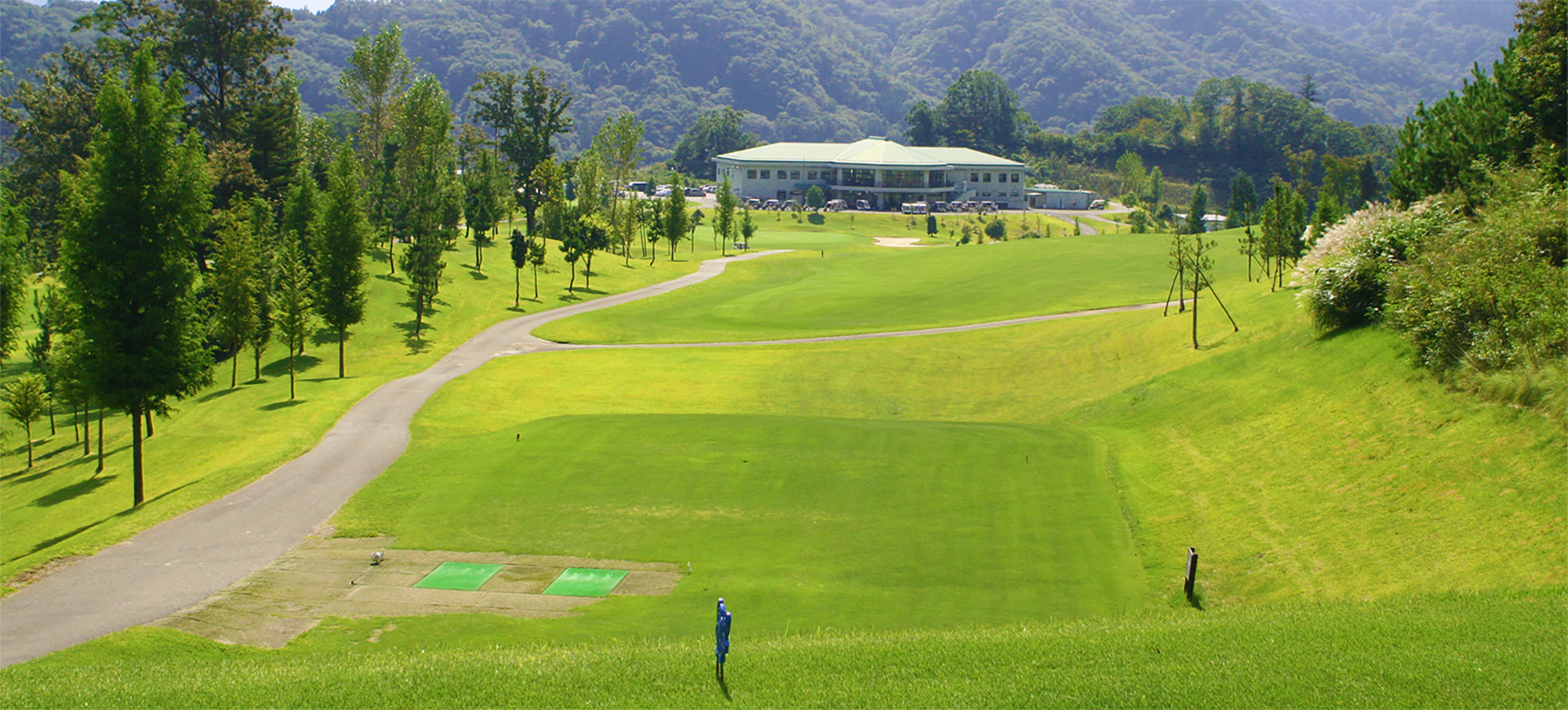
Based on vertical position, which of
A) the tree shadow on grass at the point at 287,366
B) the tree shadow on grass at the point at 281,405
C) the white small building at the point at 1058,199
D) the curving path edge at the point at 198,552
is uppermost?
the white small building at the point at 1058,199

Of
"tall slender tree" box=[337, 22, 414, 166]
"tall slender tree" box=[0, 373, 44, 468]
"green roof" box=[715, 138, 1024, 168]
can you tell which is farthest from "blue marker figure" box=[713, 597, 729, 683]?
"green roof" box=[715, 138, 1024, 168]

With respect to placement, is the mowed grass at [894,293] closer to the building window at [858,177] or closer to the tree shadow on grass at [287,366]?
the tree shadow on grass at [287,366]

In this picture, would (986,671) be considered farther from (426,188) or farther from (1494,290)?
(426,188)

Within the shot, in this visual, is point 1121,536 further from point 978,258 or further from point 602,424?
point 978,258

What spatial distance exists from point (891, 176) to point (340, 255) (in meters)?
125

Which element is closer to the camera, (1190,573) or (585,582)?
(1190,573)

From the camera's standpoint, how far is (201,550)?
887 inches

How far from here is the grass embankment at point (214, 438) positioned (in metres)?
25.7

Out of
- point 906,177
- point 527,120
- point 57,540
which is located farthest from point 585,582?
point 906,177

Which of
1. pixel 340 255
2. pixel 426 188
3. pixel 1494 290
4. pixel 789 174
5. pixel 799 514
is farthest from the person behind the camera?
pixel 789 174

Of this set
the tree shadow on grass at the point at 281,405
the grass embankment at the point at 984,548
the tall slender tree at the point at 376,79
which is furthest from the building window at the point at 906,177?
the tree shadow on grass at the point at 281,405

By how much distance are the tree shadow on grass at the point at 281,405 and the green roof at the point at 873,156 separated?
5143 inches

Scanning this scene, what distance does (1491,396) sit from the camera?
22750 millimetres

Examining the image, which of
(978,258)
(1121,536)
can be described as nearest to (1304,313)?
(1121,536)
